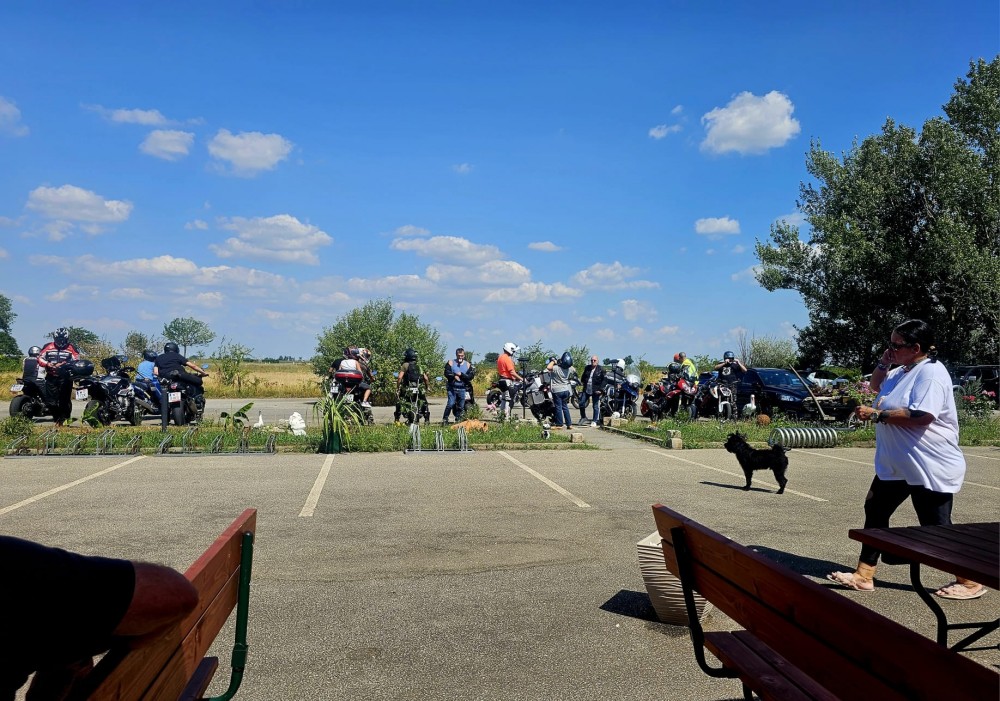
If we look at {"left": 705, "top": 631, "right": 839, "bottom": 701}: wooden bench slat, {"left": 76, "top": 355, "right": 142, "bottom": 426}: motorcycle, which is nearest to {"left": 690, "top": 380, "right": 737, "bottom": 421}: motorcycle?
{"left": 76, "top": 355, "right": 142, "bottom": 426}: motorcycle

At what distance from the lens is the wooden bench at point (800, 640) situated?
185cm

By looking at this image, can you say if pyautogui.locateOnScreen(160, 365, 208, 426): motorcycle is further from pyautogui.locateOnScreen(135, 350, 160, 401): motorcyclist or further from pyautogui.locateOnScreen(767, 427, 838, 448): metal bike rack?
pyautogui.locateOnScreen(767, 427, 838, 448): metal bike rack

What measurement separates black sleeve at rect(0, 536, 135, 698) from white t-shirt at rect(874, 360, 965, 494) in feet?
15.7

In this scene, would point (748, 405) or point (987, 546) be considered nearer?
point (987, 546)

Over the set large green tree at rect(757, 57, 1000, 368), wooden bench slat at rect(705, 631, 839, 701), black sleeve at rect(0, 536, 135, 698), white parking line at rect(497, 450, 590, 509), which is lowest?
white parking line at rect(497, 450, 590, 509)

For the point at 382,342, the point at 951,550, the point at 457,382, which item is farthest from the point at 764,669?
the point at 382,342

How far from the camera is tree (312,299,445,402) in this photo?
27.1 m

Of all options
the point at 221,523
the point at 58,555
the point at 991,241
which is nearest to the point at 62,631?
the point at 58,555

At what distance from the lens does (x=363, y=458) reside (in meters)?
12.2

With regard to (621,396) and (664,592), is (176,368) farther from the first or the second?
(664,592)

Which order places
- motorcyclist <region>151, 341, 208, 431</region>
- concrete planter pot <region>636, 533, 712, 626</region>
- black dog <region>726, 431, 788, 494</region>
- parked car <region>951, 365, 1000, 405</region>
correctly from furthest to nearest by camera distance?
parked car <region>951, 365, 1000, 405</region>
motorcyclist <region>151, 341, 208, 431</region>
black dog <region>726, 431, 788, 494</region>
concrete planter pot <region>636, 533, 712, 626</region>

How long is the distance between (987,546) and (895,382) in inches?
74.4

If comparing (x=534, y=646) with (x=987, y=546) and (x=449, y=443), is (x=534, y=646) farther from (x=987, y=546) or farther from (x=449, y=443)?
(x=449, y=443)

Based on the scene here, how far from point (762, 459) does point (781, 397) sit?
435 inches
